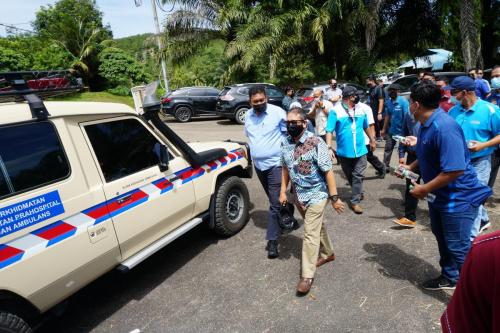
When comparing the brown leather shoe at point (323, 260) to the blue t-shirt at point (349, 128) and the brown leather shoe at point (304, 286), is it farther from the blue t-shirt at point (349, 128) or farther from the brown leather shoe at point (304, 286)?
the blue t-shirt at point (349, 128)

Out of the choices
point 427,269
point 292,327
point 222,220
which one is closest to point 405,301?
point 427,269

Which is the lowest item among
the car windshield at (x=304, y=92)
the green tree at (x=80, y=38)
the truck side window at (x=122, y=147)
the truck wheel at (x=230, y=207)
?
the truck wheel at (x=230, y=207)

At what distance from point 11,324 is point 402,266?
132 inches

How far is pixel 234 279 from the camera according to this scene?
3.56m

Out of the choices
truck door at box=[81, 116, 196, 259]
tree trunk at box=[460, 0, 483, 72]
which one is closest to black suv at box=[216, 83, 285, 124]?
tree trunk at box=[460, 0, 483, 72]

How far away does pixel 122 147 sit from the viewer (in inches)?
126

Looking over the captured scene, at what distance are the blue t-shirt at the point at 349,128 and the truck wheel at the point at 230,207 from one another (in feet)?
5.05

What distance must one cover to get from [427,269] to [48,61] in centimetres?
2612

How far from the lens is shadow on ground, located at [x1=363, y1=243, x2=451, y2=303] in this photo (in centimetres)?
327

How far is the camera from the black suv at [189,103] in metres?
14.7

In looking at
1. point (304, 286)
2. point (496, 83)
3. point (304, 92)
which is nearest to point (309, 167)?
point (304, 286)

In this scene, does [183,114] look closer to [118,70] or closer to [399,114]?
[399,114]

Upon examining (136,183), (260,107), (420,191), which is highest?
(260,107)

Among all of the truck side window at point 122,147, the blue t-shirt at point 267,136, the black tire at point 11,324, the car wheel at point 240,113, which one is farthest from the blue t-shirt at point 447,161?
the car wheel at point 240,113
